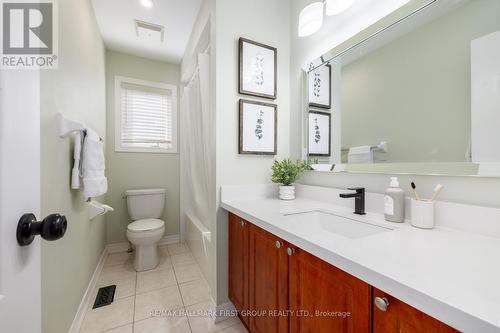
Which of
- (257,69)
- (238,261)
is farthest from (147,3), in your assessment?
(238,261)

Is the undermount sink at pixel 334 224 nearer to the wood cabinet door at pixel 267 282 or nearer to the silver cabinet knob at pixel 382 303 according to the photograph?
the wood cabinet door at pixel 267 282

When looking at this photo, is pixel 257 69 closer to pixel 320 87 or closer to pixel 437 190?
pixel 320 87

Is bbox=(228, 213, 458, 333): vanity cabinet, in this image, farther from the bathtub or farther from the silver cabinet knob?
the bathtub

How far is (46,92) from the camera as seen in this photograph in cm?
100

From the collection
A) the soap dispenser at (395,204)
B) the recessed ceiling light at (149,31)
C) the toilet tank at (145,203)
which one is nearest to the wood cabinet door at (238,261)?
the soap dispenser at (395,204)

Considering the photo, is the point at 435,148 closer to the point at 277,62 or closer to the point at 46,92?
the point at 277,62

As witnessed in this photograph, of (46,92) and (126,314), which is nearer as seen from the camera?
(46,92)

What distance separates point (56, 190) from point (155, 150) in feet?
5.60

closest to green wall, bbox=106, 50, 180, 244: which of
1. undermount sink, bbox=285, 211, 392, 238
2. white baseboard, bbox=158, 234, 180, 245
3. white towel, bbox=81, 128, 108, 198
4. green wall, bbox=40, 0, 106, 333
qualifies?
white baseboard, bbox=158, 234, 180, 245

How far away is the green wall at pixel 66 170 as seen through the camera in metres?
1.00

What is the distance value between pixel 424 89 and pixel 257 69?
1.02 metres

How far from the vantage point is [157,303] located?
5.41 ft

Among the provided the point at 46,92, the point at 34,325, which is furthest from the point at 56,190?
the point at 34,325

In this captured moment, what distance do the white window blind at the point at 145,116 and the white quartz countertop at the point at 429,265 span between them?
2.42 metres
